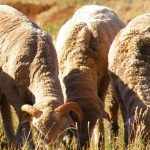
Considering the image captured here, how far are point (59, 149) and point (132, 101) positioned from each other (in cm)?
182

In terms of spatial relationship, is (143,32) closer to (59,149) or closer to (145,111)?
(145,111)

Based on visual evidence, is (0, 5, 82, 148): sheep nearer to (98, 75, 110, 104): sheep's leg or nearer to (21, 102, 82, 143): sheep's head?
(21, 102, 82, 143): sheep's head

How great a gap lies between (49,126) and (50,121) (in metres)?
0.08

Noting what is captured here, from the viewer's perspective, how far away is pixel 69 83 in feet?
37.5

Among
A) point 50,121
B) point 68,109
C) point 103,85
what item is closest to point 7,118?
point 103,85

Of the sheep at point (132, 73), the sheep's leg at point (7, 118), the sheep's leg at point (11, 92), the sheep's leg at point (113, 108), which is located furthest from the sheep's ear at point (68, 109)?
the sheep's leg at point (113, 108)

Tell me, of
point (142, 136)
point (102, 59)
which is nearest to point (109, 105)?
point (102, 59)

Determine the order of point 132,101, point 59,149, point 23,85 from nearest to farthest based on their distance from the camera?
point 59,149 < point 132,101 < point 23,85

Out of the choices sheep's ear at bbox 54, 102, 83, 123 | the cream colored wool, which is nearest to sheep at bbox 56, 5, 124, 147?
sheep's ear at bbox 54, 102, 83, 123

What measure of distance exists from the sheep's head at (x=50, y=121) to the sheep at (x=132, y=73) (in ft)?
3.28

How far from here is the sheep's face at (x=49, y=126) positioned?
9.44 m

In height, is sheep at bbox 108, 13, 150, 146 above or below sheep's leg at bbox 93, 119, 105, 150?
above

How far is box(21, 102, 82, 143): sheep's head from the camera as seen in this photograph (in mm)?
9453

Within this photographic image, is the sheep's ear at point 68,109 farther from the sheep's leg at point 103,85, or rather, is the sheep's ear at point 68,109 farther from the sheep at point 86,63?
the sheep's leg at point 103,85
